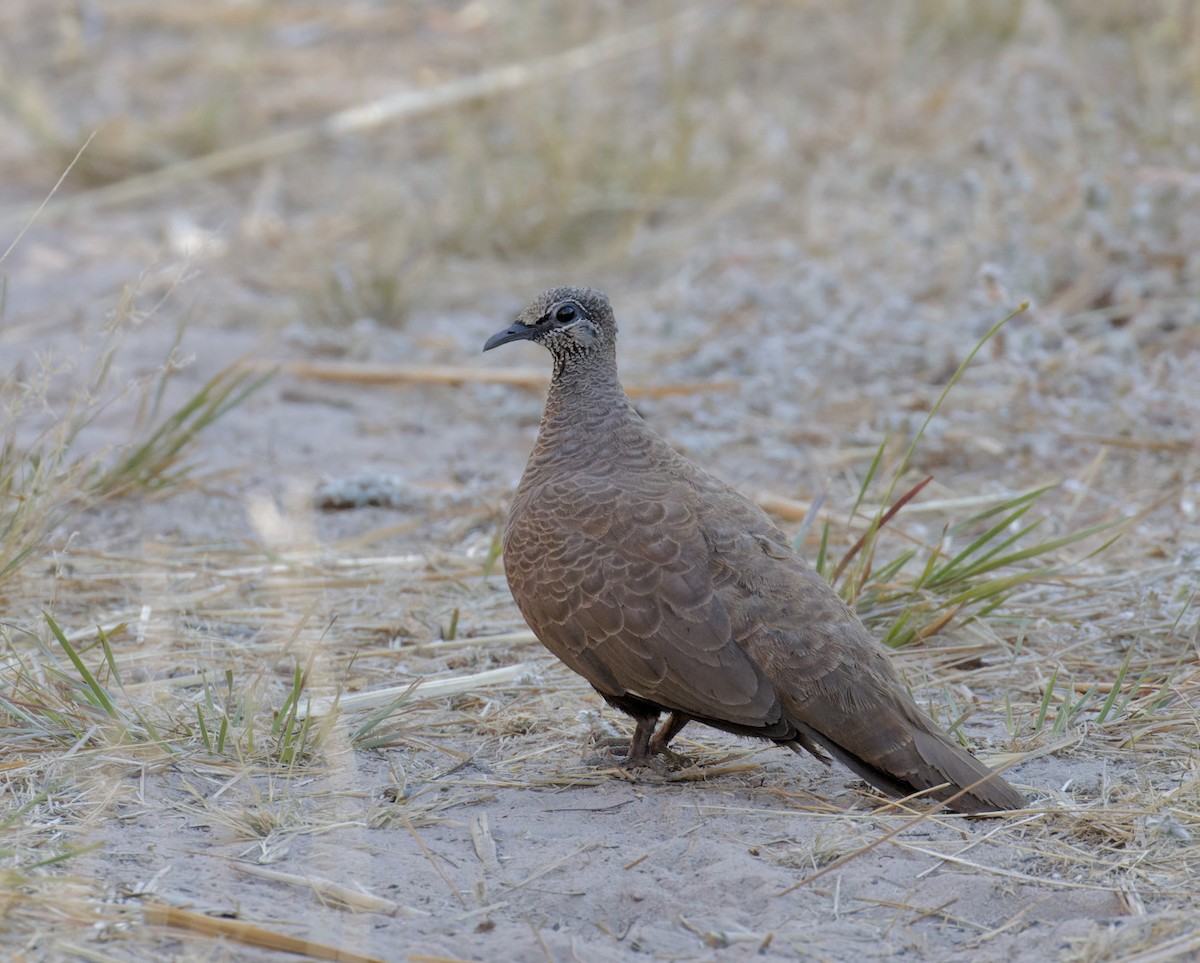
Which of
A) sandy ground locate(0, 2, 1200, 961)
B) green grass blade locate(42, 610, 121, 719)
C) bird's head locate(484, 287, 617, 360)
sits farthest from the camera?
bird's head locate(484, 287, 617, 360)

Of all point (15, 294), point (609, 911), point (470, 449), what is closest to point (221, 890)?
point (609, 911)

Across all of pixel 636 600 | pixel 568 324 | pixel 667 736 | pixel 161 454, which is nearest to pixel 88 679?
pixel 636 600

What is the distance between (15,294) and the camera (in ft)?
22.8

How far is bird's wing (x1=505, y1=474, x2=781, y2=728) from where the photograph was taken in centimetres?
301

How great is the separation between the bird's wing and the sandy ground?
0.28 meters

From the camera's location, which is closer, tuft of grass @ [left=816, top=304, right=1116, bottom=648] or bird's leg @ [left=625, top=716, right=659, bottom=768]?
bird's leg @ [left=625, top=716, right=659, bottom=768]

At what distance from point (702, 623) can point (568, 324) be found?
983 millimetres

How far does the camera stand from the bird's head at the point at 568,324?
360 centimetres

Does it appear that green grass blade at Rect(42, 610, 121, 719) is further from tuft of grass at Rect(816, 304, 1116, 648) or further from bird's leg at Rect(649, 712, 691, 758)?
tuft of grass at Rect(816, 304, 1116, 648)

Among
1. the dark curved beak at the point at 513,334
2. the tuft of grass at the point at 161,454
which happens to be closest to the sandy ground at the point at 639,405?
the tuft of grass at the point at 161,454

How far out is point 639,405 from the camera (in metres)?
5.91

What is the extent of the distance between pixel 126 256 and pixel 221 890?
5.46m

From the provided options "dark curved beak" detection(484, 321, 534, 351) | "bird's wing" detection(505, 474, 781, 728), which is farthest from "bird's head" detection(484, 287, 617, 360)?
"bird's wing" detection(505, 474, 781, 728)

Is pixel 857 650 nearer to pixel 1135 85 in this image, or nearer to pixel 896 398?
pixel 896 398
